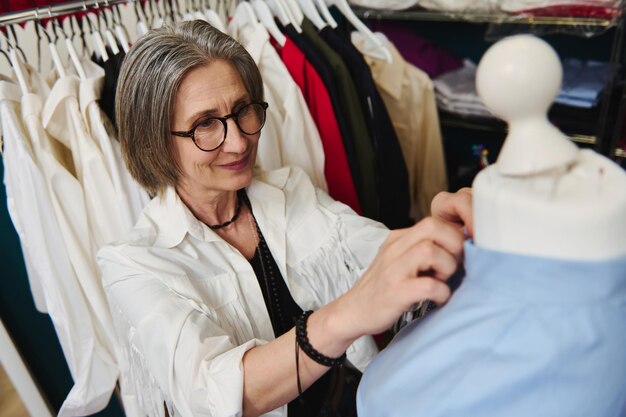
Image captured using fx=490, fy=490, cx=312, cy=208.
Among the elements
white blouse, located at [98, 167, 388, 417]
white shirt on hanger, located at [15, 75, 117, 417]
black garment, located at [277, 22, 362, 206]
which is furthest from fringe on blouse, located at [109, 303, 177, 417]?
black garment, located at [277, 22, 362, 206]

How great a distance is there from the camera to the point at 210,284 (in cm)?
83

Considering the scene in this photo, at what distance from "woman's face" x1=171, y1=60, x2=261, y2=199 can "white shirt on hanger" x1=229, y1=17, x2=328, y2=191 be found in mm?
297

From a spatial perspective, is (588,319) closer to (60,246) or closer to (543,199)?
(543,199)

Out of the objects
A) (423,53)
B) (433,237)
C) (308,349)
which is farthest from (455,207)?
(423,53)

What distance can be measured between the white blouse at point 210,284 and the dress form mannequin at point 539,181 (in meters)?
0.40

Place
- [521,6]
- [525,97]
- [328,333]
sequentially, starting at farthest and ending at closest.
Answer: [521,6] → [328,333] → [525,97]

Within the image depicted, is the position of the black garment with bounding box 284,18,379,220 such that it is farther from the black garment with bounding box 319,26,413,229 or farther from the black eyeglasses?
the black eyeglasses

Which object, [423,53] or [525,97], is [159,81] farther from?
[423,53]

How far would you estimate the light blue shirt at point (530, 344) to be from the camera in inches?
14.2

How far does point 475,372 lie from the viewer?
0.39m

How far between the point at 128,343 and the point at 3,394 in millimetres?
1270

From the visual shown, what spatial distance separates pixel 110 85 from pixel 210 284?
47cm

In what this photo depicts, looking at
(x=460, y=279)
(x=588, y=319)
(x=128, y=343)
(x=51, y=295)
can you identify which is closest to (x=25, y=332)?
(x=51, y=295)

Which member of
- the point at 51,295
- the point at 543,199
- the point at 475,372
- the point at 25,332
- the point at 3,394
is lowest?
the point at 3,394
